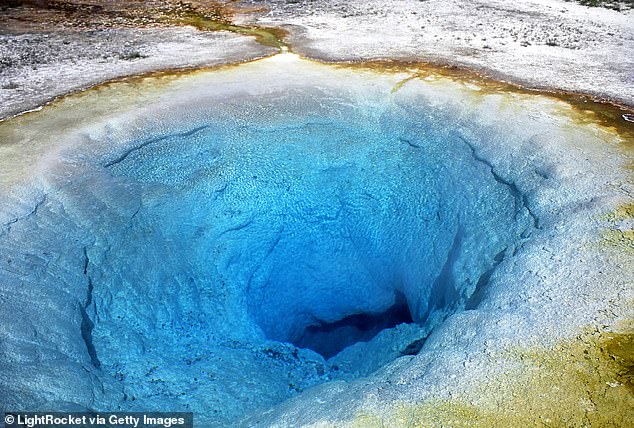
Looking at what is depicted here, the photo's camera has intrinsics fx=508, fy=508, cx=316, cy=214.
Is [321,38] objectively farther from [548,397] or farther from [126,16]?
[548,397]

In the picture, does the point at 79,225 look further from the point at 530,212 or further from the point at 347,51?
the point at 347,51

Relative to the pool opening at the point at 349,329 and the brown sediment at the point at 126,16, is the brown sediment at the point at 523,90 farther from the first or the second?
the pool opening at the point at 349,329

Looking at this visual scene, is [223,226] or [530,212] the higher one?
[530,212]

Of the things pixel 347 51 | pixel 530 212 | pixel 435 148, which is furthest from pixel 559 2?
pixel 530 212

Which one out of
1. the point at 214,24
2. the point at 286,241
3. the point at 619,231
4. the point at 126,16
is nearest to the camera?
the point at 619,231

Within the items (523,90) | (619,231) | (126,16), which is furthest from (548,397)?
(126,16)
